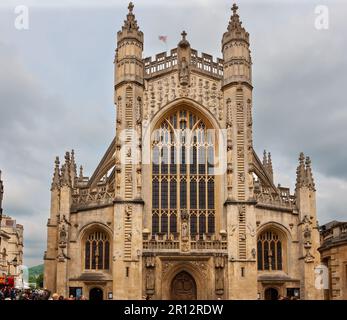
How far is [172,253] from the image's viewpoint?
3534 cm

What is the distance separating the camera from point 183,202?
3716 centimetres

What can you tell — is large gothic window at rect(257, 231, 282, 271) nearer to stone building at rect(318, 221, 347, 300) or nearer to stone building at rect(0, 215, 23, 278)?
stone building at rect(318, 221, 347, 300)

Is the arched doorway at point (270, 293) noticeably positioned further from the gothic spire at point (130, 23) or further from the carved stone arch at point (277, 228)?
the gothic spire at point (130, 23)

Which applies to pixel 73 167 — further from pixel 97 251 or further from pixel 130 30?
pixel 130 30

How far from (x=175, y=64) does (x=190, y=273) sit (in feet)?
47.6

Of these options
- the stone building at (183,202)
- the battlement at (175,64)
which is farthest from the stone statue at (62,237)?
the battlement at (175,64)

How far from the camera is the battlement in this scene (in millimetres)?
39037

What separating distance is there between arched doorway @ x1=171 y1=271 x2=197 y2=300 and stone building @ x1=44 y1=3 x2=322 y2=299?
0.07m

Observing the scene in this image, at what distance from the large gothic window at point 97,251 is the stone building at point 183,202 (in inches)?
2.7

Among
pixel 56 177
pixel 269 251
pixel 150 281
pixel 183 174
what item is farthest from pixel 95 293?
pixel 269 251

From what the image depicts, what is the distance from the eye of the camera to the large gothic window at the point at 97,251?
3706cm

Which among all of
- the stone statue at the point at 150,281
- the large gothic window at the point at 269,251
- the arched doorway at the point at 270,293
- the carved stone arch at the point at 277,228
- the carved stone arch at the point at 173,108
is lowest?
the arched doorway at the point at 270,293
